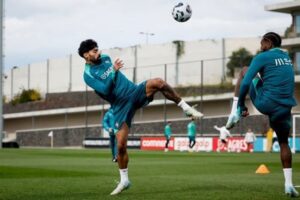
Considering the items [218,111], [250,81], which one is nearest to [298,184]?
[250,81]

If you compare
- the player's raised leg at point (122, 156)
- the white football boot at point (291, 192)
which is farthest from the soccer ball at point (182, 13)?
the white football boot at point (291, 192)

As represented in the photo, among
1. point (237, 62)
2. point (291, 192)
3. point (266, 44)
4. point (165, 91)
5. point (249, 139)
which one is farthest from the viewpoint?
point (237, 62)

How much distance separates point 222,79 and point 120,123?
63256mm

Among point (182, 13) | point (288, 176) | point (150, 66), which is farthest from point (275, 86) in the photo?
point (150, 66)

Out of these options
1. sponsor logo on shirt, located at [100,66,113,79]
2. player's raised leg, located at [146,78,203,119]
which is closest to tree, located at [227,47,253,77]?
player's raised leg, located at [146,78,203,119]

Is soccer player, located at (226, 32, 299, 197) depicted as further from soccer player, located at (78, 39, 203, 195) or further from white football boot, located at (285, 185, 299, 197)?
soccer player, located at (78, 39, 203, 195)

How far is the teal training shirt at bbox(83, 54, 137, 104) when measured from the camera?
1209cm

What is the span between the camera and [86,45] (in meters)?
12.2

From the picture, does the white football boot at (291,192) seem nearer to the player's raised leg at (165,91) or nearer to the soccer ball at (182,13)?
the player's raised leg at (165,91)

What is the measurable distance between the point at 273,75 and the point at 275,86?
0.18 metres

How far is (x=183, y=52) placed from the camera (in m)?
88.2

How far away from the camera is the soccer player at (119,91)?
12078mm

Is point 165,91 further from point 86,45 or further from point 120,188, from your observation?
point 120,188

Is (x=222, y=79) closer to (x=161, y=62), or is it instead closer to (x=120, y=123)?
(x=161, y=62)
